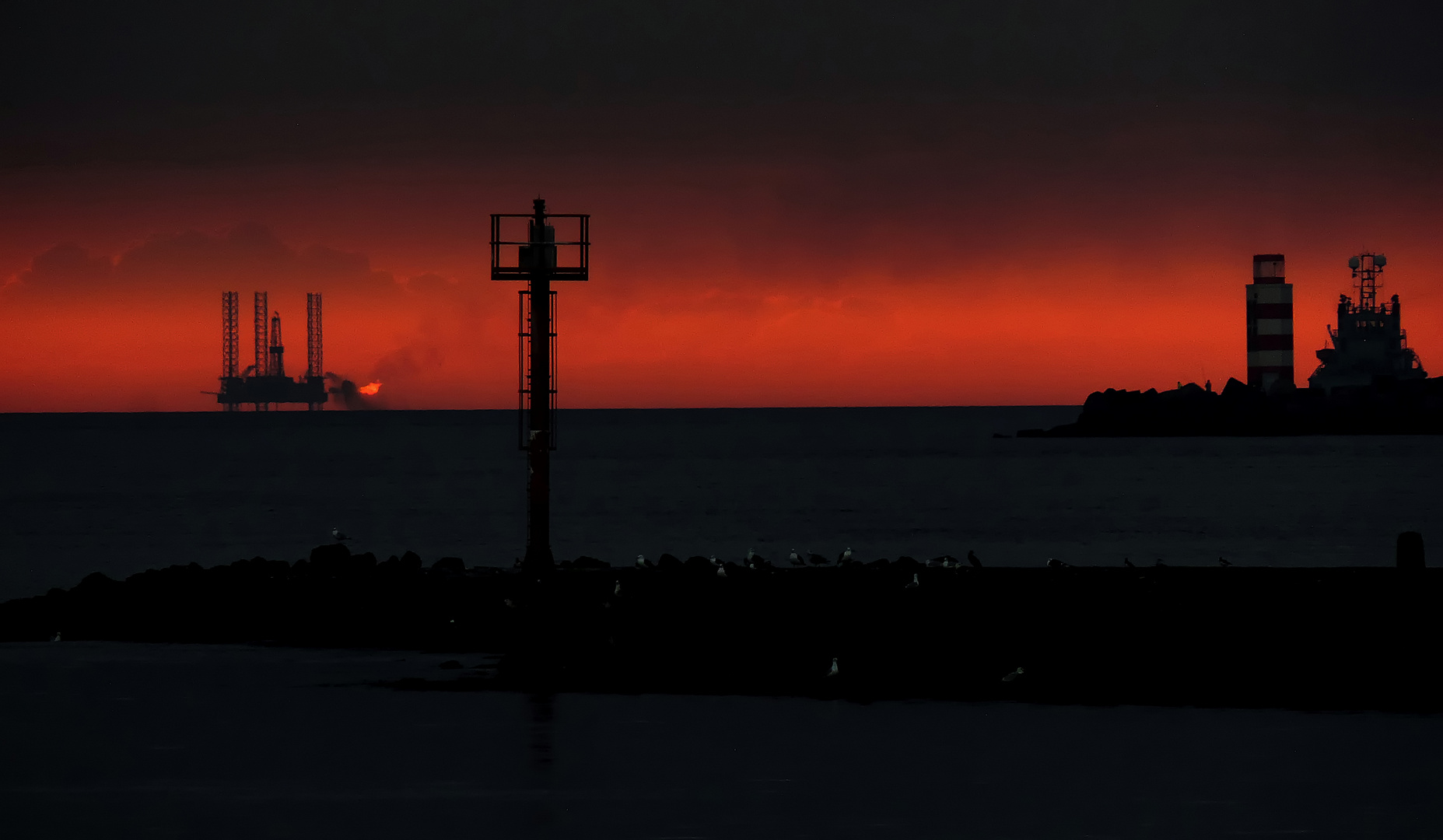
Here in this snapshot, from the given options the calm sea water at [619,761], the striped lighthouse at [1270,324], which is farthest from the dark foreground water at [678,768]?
the striped lighthouse at [1270,324]

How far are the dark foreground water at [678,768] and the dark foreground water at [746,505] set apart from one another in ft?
71.9

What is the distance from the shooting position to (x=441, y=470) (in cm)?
10100

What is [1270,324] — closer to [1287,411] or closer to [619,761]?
[1287,411]

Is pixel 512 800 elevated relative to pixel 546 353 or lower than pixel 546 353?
lower

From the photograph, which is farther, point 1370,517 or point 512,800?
point 1370,517

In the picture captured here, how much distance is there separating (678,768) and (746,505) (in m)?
51.6

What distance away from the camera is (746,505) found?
66.9 meters

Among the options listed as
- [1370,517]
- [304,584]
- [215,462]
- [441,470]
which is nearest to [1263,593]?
[304,584]

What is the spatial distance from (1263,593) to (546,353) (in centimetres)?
1020

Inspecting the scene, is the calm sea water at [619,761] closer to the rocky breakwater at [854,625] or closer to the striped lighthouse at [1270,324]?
the rocky breakwater at [854,625]

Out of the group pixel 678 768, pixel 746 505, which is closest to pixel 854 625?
pixel 678 768

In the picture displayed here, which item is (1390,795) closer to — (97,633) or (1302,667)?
(1302,667)

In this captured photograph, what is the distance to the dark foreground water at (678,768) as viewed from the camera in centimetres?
1339

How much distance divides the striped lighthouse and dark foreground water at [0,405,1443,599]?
6241mm
